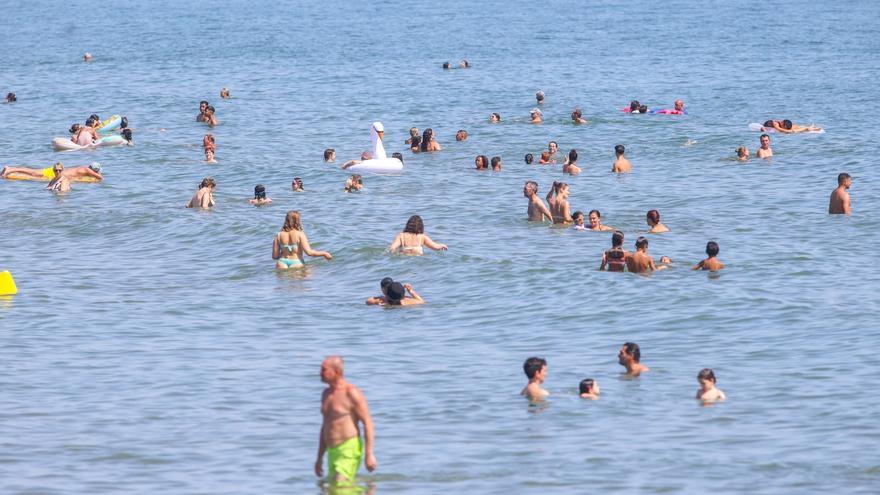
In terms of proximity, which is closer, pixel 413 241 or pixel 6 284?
pixel 6 284

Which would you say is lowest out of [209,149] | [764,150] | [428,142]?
[209,149]

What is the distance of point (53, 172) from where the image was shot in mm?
38688

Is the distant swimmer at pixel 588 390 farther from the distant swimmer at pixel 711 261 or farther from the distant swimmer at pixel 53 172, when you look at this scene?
the distant swimmer at pixel 53 172

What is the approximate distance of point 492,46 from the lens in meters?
80.3

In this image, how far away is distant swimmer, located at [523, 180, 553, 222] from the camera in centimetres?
3102

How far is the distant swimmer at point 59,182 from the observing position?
37.2m

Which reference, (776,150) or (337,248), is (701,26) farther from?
(337,248)

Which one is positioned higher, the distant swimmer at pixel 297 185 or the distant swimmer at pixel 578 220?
the distant swimmer at pixel 297 185

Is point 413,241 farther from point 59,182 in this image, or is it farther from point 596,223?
point 59,182

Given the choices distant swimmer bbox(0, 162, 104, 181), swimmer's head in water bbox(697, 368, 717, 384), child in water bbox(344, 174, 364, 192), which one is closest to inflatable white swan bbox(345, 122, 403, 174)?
child in water bbox(344, 174, 364, 192)

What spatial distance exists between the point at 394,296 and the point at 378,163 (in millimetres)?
14998

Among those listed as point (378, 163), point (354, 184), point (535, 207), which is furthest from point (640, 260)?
point (378, 163)

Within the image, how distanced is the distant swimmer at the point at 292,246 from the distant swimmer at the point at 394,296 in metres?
2.76

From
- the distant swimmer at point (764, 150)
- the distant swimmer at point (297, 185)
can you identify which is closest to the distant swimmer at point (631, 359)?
the distant swimmer at point (297, 185)
